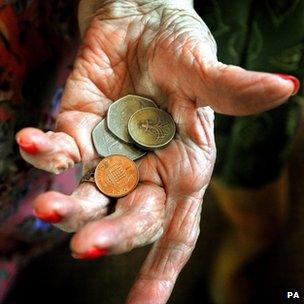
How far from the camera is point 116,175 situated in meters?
0.75

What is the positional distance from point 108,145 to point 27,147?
19 cm

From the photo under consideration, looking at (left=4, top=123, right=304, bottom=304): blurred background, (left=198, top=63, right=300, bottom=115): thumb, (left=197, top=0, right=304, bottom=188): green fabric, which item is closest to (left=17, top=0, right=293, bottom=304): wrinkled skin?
(left=198, top=63, right=300, bottom=115): thumb

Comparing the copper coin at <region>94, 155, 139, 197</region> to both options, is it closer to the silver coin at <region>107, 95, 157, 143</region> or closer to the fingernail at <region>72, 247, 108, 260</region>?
the silver coin at <region>107, 95, 157, 143</region>

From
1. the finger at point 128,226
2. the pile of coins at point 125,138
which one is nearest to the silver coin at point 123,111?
the pile of coins at point 125,138

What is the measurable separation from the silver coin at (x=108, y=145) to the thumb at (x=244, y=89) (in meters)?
0.18

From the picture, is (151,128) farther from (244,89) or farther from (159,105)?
(244,89)

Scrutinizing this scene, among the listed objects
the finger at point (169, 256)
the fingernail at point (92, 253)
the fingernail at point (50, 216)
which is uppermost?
the fingernail at point (50, 216)

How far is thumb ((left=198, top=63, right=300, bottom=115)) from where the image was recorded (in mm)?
619

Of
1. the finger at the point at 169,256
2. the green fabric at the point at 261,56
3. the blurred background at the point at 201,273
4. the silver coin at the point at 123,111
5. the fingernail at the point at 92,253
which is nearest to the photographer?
the fingernail at the point at 92,253

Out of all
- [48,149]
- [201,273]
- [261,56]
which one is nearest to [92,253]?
[48,149]

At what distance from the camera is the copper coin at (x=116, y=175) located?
2.45 ft

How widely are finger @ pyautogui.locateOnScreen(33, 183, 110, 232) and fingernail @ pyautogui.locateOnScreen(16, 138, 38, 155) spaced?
7cm

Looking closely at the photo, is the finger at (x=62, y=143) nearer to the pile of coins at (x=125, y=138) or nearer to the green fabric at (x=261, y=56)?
the pile of coins at (x=125, y=138)

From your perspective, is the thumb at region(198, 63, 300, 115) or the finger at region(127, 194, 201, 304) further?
the finger at region(127, 194, 201, 304)
